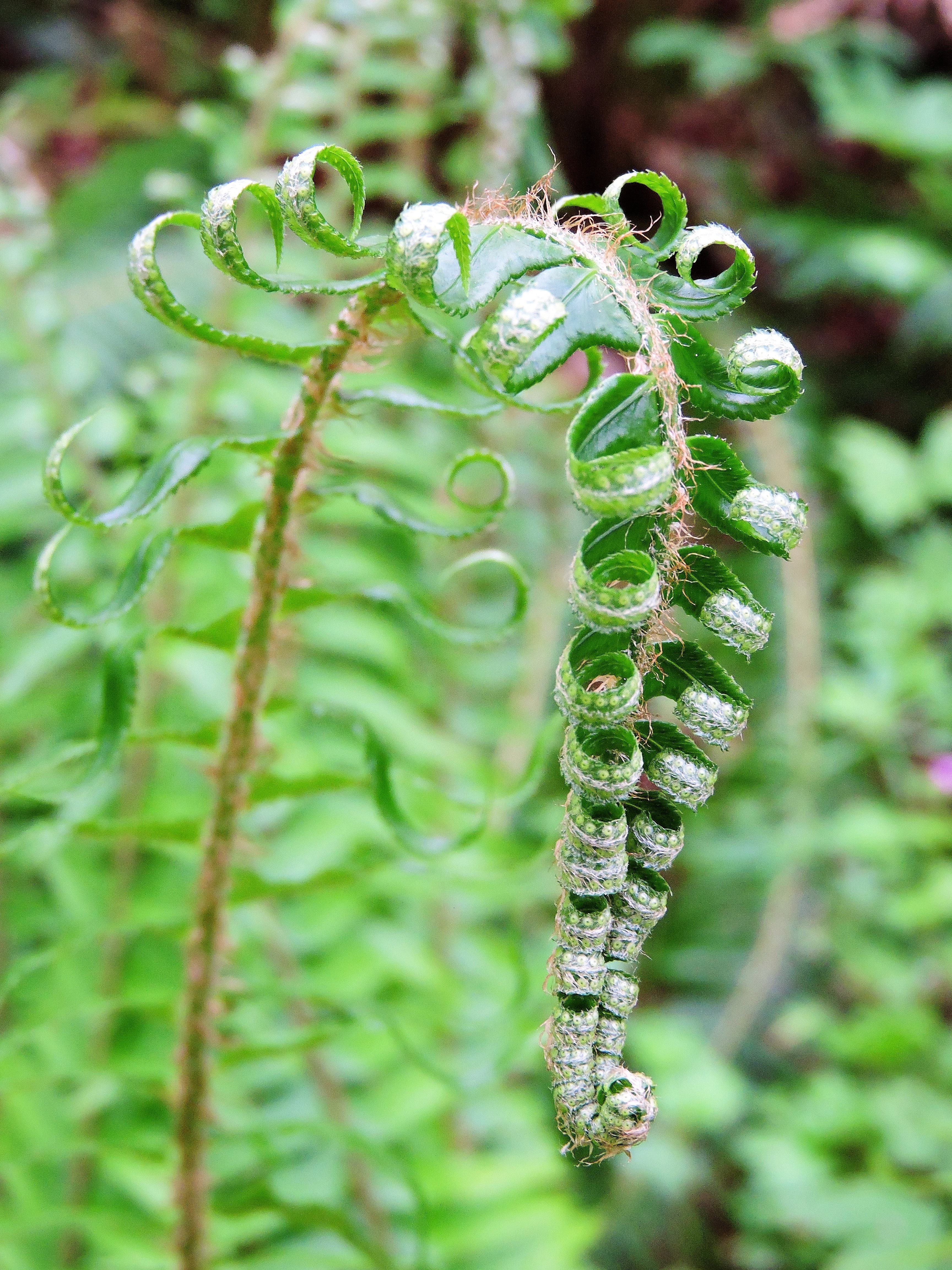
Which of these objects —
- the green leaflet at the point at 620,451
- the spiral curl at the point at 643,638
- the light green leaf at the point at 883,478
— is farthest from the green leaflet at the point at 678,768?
the light green leaf at the point at 883,478

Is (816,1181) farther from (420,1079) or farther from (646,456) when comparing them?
(646,456)

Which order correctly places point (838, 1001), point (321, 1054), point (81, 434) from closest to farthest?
1. point (321, 1054)
2. point (81, 434)
3. point (838, 1001)

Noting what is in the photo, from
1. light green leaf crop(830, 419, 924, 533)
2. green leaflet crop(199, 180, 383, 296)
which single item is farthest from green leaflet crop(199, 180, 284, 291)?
light green leaf crop(830, 419, 924, 533)

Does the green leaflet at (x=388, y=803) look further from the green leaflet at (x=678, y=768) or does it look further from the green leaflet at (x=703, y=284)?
the green leaflet at (x=703, y=284)

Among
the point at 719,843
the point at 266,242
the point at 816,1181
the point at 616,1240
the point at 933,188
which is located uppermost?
the point at 933,188

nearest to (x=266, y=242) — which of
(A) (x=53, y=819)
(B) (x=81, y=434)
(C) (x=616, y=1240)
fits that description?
(B) (x=81, y=434)

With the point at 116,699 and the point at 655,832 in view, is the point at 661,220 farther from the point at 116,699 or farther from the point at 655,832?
the point at 116,699
